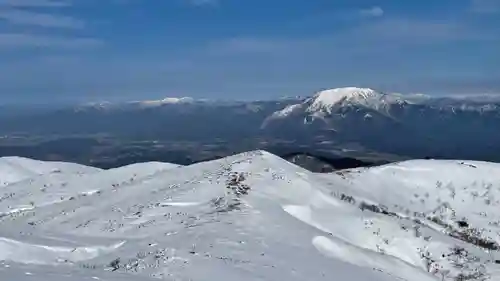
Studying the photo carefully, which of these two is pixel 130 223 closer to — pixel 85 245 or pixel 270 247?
pixel 85 245

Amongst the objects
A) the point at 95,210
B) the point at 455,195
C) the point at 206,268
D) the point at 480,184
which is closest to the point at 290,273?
the point at 206,268

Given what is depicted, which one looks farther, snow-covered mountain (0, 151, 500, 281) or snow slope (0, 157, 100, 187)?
snow slope (0, 157, 100, 187)

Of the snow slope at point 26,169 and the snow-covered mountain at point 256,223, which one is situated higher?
the snow-covered mountain at point 256,223

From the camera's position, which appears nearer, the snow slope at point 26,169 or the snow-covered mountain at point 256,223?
the snow-covered mountain at point 256,223

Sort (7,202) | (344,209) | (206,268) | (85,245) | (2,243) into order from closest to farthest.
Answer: (206,268) < (2,243) < (85,245) < (344,209) < (7,202)

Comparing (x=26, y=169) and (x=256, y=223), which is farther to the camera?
(x=26, y=169)

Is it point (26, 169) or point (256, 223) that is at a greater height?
point (256, 223)

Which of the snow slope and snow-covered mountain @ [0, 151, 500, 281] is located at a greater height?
snow-covered mountain @ [0, 151, 500, 281]

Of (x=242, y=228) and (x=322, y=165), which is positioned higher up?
(x=242, y=228)
